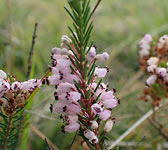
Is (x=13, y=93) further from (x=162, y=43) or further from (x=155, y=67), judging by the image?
(x=162, y=43)

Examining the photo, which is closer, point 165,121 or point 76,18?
point 76,18

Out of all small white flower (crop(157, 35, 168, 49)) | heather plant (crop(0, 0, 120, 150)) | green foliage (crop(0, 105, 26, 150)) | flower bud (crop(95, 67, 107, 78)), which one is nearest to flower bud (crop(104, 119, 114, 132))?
heather plant (crop(0, 0, 120, 150))

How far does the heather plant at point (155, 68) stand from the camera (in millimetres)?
937

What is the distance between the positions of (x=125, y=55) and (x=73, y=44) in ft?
7.62

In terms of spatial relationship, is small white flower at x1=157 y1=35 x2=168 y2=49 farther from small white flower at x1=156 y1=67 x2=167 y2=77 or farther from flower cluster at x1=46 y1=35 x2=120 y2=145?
flower cluster at x1=46 y1=35 x2=120 y2=145

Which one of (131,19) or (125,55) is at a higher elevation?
(131,19)

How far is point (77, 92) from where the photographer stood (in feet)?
1.99

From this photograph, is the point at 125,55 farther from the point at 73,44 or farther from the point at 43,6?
the point at 73,44

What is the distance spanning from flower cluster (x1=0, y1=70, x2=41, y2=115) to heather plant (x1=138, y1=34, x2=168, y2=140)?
423 millimetres

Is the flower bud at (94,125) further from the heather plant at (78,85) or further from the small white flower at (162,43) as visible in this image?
the small white flower at (162,43)

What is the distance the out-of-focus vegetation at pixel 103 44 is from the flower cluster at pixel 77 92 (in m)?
0.82

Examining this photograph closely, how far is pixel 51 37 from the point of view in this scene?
9.89 ft

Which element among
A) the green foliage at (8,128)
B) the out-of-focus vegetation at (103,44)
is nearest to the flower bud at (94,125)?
the green foliage at (8,128)

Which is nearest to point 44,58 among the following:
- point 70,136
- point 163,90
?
point 70,136
